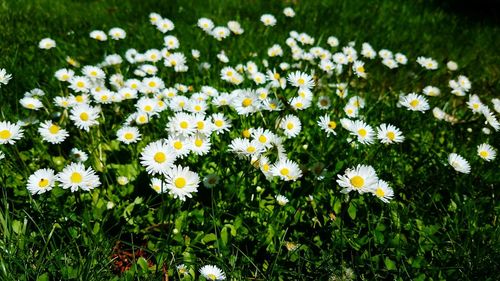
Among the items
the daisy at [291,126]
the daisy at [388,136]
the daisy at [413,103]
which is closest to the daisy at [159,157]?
Result: the daisy at [291,126]

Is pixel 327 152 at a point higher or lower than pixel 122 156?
higher

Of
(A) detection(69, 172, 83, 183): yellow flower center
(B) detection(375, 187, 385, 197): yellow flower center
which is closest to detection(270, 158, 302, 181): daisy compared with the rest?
(B) detection(375, 187, 385, 197): yellow flower center

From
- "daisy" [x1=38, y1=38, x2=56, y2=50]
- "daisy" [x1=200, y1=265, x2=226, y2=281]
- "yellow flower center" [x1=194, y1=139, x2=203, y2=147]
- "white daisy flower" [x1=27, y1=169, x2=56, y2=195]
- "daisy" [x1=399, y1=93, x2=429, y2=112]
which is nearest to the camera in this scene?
"daisy" [x1=200, y1=265, x2=226, y2=281]

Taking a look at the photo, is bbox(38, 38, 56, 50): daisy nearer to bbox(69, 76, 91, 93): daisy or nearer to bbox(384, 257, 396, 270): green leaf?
bbox(69, 76, 91, 93): daisy

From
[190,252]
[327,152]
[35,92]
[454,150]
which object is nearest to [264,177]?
[327,152]

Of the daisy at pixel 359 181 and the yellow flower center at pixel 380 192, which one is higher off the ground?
the yellow flower center at pixel 380 192

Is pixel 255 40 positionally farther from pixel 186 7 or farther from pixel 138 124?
pixel 138 124

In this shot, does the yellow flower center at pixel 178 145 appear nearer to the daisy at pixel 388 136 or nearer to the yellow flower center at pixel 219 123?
the yellow flower center at pixel 219 123
